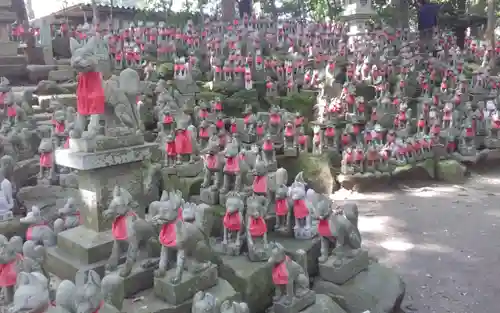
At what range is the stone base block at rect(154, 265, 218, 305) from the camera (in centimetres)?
394

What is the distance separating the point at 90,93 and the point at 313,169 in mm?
6614

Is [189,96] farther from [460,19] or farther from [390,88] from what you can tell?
[460,19]

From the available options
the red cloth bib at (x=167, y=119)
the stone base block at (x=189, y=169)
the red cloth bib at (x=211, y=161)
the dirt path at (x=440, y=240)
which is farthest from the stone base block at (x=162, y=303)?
the red cloth bib at (x=167, y=119)

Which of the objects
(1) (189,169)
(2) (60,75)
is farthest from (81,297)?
(2) (60,75)

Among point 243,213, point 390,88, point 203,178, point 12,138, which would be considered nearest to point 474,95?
point 390,88

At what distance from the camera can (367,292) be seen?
5027 millimetres

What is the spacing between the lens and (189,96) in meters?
11.7

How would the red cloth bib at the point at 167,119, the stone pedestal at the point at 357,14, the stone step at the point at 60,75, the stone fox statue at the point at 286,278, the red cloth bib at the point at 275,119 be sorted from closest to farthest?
the stone fox statue at the point at 286,278, the red cloth bib at the point at 167,119, the red cloth bib at the point at 275,119, the stone step at the point at 60,75, the stone pedestal at the point at 357,14

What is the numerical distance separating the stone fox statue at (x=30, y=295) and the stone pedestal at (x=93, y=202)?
2.67ft

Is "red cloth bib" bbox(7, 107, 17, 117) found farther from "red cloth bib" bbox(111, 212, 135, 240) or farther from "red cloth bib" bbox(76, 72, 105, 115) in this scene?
"red cloth bib" bbox(111, 212, 135, 240)

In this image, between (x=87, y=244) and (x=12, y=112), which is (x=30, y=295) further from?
(x=12, y=112)

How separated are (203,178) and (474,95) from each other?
34.6 feet

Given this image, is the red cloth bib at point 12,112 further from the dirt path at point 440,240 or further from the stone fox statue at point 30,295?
the dirt path at point 440,240

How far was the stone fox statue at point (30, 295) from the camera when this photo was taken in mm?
3148
